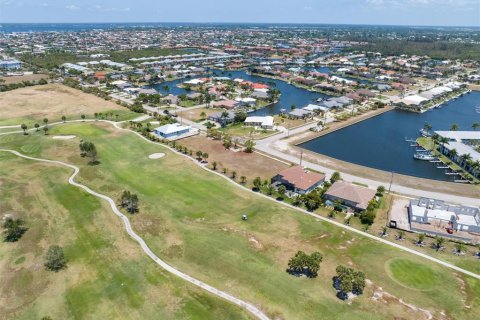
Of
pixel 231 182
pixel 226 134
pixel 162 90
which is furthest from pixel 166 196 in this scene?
pixel 162 90

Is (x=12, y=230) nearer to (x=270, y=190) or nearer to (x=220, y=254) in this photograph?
(x=220, y=254)

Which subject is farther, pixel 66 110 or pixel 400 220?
pixel 66 110

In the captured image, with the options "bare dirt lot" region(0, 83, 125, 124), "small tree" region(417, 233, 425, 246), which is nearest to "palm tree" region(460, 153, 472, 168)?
"small tree" region(417, 233, 425, 246)

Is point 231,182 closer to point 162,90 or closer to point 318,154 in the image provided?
point 318,154

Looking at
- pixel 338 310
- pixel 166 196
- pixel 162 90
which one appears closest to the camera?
pixel 338 310

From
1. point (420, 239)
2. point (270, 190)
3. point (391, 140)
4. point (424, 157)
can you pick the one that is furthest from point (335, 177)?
point (391, 140)

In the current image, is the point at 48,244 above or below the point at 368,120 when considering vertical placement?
below

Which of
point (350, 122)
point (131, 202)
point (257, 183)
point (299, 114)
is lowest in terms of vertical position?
point (131, 202)
